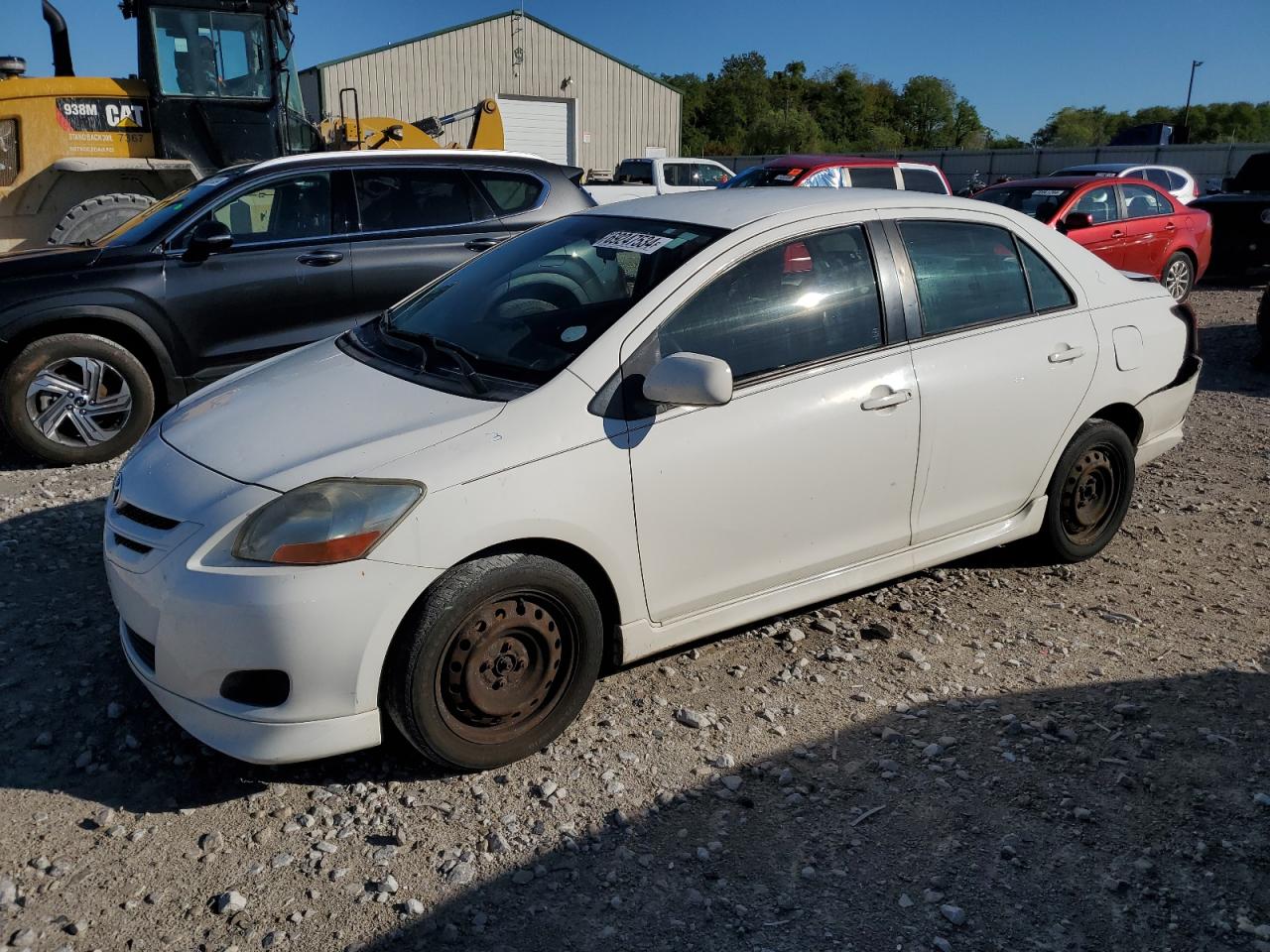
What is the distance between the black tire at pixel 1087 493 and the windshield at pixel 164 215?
5.20 meters

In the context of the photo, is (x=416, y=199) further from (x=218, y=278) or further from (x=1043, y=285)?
(x=1043, y=285)

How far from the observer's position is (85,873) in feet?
9.01

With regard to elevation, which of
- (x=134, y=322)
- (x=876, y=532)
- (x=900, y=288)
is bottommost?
(x=876, y=532)

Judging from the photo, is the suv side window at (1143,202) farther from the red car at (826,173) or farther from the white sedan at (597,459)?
the white sedan at (597,459)

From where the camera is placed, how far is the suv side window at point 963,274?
13.2 feet

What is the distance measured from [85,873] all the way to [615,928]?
1.42 metres

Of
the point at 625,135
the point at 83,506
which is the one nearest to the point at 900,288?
the point at 83,506

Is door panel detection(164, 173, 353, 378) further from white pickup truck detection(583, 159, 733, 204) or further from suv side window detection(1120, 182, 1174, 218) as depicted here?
white pickup truck detection(583, 159, 733, 204)

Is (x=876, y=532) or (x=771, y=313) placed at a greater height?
(x=771, y=313)

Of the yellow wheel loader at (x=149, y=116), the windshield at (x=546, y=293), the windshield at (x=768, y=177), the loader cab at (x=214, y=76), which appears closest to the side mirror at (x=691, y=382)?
the windshield at (x=546, y=293)

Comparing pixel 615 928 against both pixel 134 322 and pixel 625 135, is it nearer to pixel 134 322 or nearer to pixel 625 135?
pixel 134 322

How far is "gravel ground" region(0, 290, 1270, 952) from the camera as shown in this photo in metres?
2.61

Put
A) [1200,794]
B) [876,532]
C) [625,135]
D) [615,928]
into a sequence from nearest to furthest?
[615,928] → [1200,794] → [876,532] → [625,135]

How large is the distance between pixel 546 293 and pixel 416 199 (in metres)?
3.66
